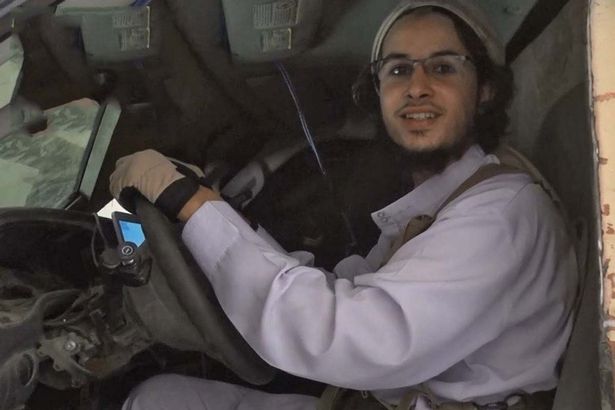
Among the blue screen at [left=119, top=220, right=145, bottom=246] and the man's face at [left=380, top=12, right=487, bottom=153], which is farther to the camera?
the man's face at [left=380, top=12, right=487, bottom=153]

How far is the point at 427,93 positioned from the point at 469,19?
20 cm

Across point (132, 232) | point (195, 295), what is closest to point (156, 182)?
point (132, 232)

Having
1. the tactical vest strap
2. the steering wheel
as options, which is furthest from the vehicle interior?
the tactical vest strap

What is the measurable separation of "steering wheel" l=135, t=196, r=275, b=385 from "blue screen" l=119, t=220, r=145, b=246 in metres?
0.02

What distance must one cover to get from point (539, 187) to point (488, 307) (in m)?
0.26

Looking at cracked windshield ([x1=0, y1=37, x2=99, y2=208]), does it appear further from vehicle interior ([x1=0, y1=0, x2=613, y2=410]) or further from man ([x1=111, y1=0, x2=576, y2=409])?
man ([x1=111, y1=0, x2=576, y2=409])

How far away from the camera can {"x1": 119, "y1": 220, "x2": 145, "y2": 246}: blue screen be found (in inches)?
48.7

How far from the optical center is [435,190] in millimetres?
1438

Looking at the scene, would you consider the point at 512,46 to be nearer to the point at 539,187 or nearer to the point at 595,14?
the point at 539,187

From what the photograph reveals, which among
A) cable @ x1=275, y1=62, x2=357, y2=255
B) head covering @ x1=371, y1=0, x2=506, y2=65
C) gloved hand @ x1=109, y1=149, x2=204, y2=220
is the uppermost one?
head covering @ x1=371, y1=0, x2=506, y2=65

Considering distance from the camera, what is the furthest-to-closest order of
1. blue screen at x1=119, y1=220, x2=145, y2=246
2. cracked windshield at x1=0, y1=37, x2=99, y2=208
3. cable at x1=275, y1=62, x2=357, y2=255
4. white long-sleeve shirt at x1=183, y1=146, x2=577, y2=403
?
cable at x1=275, y1=62, x2=357, y2=255 → cracked windshield at x1=0, y1=37, x2=99, y2=208 → blue screen at x1=119, y1=220, x2=145, y2=246 → white long-sleeve shirt at x1=183, y1=146, x2=577, y2=403

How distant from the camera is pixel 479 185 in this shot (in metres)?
1.28

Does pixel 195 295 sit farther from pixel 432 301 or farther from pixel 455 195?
pixel 455 195

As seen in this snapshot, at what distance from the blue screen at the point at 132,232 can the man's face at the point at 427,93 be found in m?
0.55
